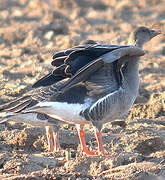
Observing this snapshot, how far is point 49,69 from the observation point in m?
12.7

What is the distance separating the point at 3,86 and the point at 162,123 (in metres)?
3.23

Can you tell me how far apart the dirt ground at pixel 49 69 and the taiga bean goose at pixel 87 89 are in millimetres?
539

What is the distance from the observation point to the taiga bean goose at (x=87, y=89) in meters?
7.83

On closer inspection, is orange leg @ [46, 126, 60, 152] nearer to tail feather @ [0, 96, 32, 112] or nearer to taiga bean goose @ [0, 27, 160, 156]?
taiga bean goose @ [0, 27, 160, 156]

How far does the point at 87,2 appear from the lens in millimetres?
23438

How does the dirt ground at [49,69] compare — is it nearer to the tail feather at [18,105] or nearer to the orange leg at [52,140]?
the orange leg at [52,140]

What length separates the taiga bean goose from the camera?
7828 millimetres

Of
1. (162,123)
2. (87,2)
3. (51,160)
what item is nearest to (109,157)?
(51,160)

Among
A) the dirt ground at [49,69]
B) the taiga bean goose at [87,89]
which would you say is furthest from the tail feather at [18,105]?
the dirt ground at [49,69]

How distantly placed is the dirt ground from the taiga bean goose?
54 centimetres

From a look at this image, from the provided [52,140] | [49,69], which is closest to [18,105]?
[52,140]

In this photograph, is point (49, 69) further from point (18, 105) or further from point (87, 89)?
point (87, 89)

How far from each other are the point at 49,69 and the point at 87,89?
184 inches

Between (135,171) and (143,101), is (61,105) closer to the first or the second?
(135,171)
